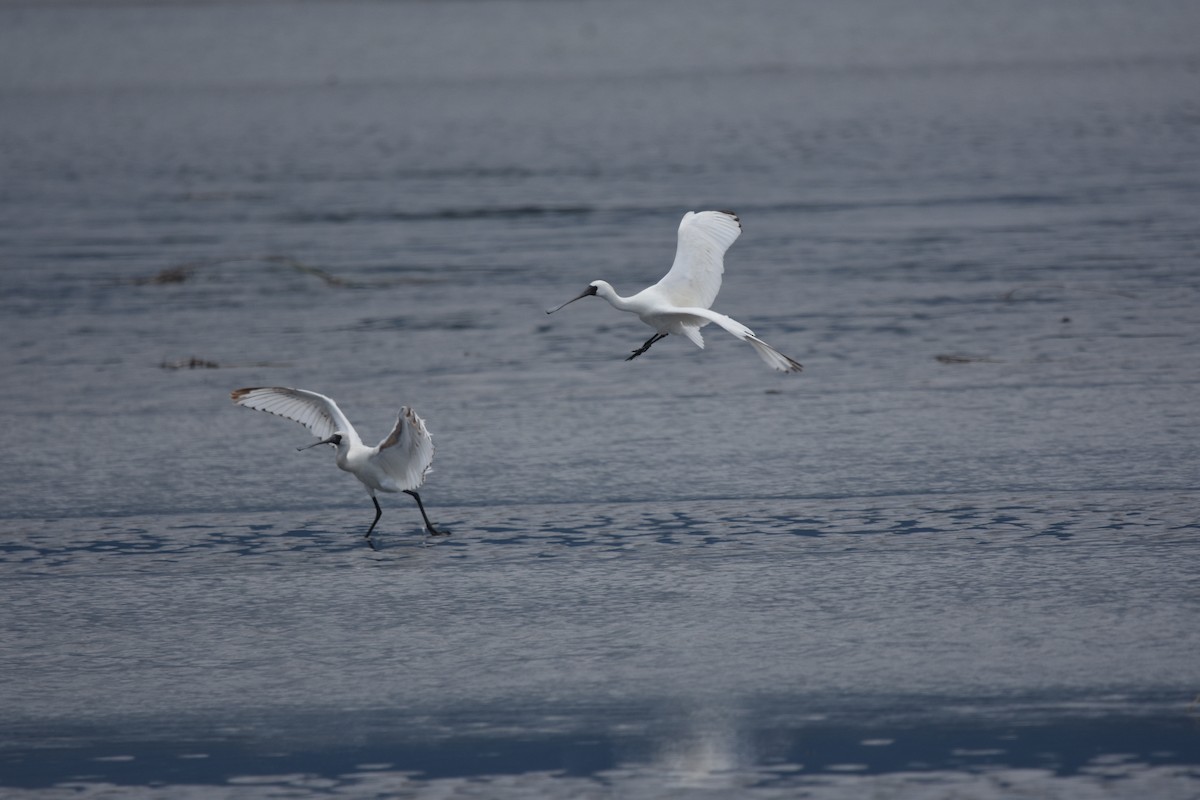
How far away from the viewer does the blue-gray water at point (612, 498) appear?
6309 millimetres

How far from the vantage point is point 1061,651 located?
6910 millimetres

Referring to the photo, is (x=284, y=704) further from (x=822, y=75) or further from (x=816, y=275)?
(x=822, y=75)

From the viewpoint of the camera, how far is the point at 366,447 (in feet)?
28.8

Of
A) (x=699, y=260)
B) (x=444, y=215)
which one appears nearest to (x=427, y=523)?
(x=699, y=260)

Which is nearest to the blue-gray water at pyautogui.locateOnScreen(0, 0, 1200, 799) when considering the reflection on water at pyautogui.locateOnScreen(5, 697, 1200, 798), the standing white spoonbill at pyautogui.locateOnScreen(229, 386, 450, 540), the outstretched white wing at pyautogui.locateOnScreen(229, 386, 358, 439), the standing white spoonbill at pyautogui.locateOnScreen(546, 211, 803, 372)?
the reflection on water at pyautogui.locateOnScreen(5, 697, 1200, 798)

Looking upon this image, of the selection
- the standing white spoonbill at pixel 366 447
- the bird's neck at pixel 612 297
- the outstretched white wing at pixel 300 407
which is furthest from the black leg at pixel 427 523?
the bird's neck at pixel 612 297

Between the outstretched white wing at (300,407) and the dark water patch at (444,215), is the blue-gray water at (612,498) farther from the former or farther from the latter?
Result: the outstretched white wing at (300,407)

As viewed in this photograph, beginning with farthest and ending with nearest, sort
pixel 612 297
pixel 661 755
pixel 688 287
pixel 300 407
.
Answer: pixel 688 287, pixel 612 297, pixel 300 407, pixel 661 755

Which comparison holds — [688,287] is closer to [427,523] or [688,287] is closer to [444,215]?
[427,523]

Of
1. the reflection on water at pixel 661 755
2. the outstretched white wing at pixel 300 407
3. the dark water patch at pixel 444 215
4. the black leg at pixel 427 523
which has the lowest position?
the reflection on water at pixel 661 755

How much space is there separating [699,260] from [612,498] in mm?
1270

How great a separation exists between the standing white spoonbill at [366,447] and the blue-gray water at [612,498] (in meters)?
0.29

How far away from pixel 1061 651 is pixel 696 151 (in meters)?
23.9

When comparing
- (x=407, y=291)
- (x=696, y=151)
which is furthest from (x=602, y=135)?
(x=407, y=291)
